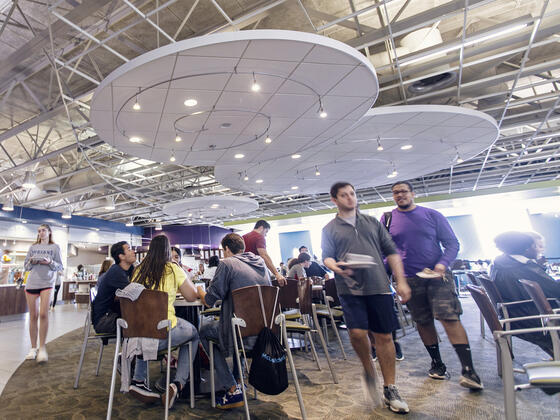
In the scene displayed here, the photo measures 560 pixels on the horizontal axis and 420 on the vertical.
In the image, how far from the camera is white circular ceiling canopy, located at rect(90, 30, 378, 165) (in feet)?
11.1

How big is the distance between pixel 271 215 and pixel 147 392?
17642 millimetres

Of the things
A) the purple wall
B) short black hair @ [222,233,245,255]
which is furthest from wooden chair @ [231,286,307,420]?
the purple wall

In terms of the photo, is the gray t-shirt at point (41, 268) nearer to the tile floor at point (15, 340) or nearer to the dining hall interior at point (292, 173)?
the dining hall interior at point (292, 173)

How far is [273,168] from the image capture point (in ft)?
28.2

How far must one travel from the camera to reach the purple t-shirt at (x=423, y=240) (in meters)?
2.54

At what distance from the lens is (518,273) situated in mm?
2496

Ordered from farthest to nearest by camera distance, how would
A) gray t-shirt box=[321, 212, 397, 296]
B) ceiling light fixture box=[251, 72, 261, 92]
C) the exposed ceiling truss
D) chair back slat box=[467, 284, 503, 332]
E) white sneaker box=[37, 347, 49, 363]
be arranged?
the exposed ceiling truss < ceiling light fixture box=[251, 72, 261, 92] < white sneaker box=[37, 347, 49, 363] < gray t-shirt box=[321, 212, 397, 296] < chair back slat box=[467, 284, 503, 332]

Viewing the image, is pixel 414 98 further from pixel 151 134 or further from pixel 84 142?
pixel 84 142

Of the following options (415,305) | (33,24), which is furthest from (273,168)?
(415,305)

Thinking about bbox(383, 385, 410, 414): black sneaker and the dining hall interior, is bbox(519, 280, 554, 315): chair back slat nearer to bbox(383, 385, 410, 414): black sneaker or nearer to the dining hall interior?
the dining hall interior

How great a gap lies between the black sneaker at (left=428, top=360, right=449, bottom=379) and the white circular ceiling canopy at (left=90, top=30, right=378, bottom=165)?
3282mm

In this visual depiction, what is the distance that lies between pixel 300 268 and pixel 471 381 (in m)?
3.47

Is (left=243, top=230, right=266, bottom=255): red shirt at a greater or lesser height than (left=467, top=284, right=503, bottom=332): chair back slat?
greater

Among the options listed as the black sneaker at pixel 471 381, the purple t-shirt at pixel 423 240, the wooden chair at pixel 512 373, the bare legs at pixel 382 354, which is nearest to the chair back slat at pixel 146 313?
the bare legs at pixel 382 354
